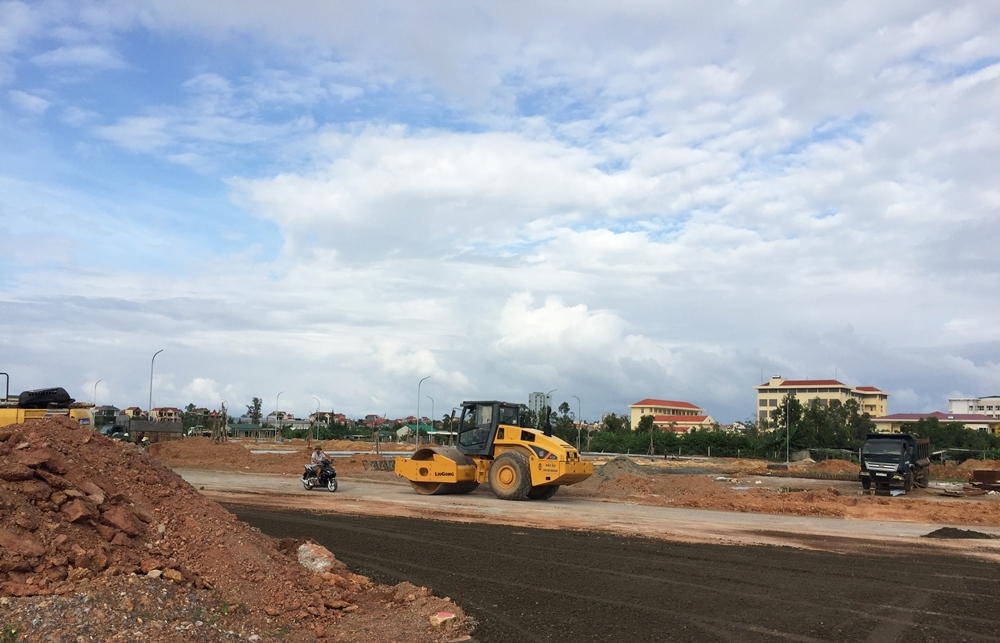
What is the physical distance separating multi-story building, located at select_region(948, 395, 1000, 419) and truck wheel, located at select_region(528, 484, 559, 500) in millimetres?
183789

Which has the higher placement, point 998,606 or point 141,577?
point 141,577

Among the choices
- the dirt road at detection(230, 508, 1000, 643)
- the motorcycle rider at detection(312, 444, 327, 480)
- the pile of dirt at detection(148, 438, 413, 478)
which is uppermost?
the motorcycle rider at detection(312, 444, 327, 480)

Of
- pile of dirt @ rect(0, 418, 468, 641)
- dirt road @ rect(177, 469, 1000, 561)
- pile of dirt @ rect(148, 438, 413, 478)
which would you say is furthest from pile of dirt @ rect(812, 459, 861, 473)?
pile of dirt @ rect(0, 418, 468, 641)

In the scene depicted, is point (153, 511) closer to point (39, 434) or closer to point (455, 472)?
point (39, 434)

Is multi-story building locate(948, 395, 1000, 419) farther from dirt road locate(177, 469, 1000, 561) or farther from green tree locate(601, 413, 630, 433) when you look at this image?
dirt road locate(177, 469, 1000, 561)

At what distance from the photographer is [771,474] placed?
45.4 metres

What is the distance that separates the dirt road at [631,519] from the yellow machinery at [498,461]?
544 millimetres

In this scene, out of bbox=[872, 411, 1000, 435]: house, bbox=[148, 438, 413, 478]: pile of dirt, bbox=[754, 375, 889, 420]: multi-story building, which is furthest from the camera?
bbox=[754, 375, 889, 420]: multi-story building

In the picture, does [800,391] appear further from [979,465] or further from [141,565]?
[141,565]

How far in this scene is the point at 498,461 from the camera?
22.5m

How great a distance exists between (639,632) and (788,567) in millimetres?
5070

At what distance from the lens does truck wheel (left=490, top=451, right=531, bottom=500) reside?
22.0 metres

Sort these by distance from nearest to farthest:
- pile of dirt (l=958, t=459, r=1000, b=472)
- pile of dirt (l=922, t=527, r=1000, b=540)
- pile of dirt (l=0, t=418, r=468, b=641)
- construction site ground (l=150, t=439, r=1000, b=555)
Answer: pile of dirt (l=0, t=418, r=468, b=641) < pile of dirt (l=922, t=527, r=1000, b=540) < construction site ground (l=150, t=439, r=1000, b=555) < pile of dirt (l=958, t=459, r=1000, b=472)

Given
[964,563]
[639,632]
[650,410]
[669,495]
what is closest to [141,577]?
[639,632]
